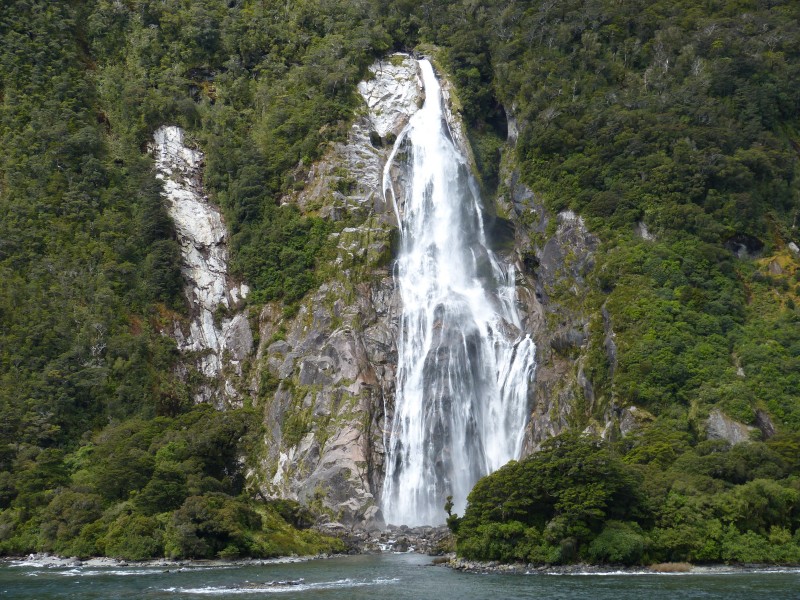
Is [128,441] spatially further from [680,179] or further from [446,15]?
[446,15]

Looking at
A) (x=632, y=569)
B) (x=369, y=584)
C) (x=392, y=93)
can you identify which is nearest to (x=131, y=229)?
(x=392, y=93)

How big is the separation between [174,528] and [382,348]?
26415mm

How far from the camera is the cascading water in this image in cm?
6825

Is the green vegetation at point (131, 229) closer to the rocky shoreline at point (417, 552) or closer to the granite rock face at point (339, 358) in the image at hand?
the rocky shoreline at point (417, 552)

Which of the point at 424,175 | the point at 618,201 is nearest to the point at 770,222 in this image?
the point at 618,201

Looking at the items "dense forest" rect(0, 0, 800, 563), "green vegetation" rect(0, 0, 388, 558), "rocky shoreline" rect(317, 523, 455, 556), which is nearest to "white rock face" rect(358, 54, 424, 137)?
"dense forest" rect(0, 0, 800, 563)

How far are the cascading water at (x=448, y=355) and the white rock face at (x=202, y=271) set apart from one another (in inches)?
641

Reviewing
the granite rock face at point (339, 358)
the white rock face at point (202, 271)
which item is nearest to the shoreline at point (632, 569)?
the granite rock face at point (339, 358)

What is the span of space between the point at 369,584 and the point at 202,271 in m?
48.2

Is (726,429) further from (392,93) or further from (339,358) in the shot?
(392,93)

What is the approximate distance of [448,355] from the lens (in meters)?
72.7

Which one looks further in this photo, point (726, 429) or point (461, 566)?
point (726, 429)

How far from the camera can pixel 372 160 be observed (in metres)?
86.6

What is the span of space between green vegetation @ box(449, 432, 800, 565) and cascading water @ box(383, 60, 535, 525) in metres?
17.2
